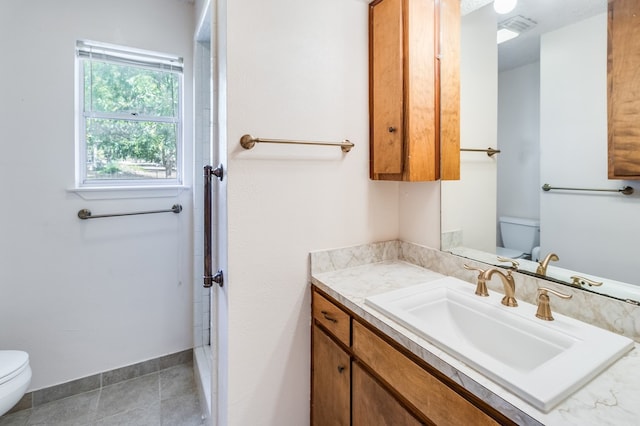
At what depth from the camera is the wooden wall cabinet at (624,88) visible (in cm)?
88

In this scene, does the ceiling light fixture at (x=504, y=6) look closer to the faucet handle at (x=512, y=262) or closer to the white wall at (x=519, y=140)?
the white wall at (x=519, y=140)

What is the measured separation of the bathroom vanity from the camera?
0.63 meters

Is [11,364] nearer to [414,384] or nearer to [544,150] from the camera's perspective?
[414,384]

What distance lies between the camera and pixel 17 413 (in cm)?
181

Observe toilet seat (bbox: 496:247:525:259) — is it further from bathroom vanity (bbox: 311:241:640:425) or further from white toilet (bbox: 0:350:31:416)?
white toilet (bbox: 0:350:31:416)

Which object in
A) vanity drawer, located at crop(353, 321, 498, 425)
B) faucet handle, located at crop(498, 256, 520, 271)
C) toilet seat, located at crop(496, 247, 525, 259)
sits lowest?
vanity drawer, located at crop(353, 321, 498, 425)

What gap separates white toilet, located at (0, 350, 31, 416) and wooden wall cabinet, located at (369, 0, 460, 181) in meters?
2.03

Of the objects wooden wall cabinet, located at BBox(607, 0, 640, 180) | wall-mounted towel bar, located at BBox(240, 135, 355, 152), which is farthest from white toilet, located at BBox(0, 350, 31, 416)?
wooden wall cabinet, located at BBox(607, 0, 640, 180)

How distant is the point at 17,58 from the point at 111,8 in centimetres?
60

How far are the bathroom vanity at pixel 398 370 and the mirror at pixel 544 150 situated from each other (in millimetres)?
138

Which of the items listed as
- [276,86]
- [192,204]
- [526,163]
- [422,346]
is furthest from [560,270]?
[192,204]

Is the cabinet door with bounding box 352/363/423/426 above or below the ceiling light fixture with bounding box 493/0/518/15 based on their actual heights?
below

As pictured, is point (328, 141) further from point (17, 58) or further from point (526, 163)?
point (17, 58)

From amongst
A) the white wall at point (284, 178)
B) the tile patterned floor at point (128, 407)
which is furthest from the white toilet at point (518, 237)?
the tile patterned floor at point (128, 407)
